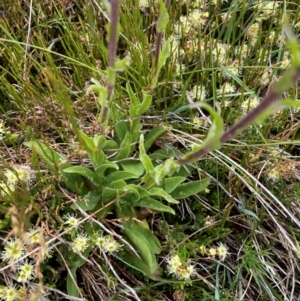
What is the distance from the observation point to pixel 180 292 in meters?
1.20

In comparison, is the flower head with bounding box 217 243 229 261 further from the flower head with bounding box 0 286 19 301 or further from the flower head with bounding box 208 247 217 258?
the flower head with bounding box 0 286 19 301

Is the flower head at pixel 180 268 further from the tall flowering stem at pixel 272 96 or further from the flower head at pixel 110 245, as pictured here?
the tall flowering stem at pixel 272 96

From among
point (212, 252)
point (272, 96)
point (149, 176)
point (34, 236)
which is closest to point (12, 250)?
point (34, 236)

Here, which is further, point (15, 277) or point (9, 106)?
point (9, 106)

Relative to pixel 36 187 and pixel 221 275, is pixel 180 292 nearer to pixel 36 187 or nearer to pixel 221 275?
pixel 221 275

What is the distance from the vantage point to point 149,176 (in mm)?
1111

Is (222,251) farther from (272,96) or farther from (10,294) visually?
(272,96)

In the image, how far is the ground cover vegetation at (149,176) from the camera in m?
1.17

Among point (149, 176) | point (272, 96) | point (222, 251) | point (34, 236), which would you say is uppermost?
point (272, 96)

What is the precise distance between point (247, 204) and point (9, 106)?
2.50 ft

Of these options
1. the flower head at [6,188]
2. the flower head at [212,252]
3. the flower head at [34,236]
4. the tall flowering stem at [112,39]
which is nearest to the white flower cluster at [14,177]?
the flower head at [6,188]

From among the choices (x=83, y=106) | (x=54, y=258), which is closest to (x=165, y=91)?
(x=83, y=106)

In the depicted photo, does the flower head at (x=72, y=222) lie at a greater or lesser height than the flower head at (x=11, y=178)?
lesser

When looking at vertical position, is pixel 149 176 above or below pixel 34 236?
above
